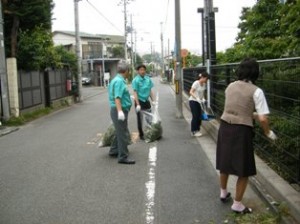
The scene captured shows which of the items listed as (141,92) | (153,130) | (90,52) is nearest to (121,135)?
(153,130)

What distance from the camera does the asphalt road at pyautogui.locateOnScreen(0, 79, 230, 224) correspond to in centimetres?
514

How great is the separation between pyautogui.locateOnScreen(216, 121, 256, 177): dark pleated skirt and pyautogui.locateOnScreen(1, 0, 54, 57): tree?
14.8 m

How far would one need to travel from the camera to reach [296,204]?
4.70 m

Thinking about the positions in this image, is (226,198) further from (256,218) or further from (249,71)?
(249,71)

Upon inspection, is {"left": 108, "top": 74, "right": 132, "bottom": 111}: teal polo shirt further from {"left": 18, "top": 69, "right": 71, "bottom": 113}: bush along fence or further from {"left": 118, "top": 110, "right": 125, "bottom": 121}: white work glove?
{"left": 18, "top": 69, "right": 71, "bottom": 113}: bush along fence

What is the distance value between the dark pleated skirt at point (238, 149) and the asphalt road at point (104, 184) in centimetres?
58

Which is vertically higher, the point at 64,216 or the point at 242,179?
the point at 242,179

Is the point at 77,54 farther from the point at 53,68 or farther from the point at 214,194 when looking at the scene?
the point at 214,194

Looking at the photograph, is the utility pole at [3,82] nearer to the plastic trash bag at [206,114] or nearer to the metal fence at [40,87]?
the metal fence at [40,87]

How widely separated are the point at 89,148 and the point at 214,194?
14.0ft

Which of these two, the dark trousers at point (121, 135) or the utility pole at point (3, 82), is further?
the utility pole at point (3, 82)

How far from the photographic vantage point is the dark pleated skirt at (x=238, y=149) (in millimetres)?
4949

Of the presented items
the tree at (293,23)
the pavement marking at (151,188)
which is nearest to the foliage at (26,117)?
the pavement marking at (151,188)

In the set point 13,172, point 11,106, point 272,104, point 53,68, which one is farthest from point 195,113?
point 53,68
